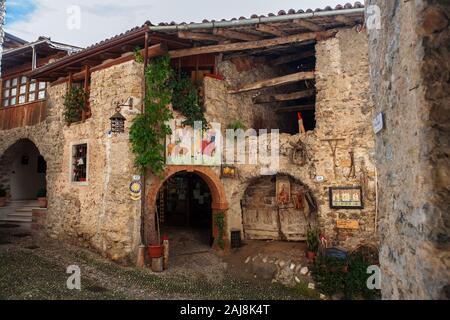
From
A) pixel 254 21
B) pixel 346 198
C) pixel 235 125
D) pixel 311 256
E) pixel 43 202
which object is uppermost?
pixel 254 21

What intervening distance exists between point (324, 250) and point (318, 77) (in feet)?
14.4

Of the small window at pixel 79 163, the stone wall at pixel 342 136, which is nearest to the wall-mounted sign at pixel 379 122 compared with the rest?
the stone wall at pixel 342 136

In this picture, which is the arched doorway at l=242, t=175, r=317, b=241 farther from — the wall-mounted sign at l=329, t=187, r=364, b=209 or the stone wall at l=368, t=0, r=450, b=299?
the stone wall at l=368, t=0, r=450, b=299

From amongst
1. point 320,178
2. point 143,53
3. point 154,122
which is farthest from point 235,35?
point 320,178

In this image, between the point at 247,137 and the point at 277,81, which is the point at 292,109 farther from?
the point at 247,137

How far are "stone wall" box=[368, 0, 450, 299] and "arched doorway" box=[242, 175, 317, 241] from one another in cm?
669

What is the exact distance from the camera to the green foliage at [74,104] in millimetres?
9805

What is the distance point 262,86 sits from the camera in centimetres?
943

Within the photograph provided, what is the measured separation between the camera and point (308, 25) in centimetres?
827

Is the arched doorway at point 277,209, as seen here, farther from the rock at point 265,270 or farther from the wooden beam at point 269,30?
the wooden beam at point 269,30

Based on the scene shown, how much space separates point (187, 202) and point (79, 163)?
4.16 meters

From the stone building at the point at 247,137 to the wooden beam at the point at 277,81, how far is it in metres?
0.03

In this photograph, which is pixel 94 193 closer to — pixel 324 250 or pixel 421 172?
pixel 324 250
